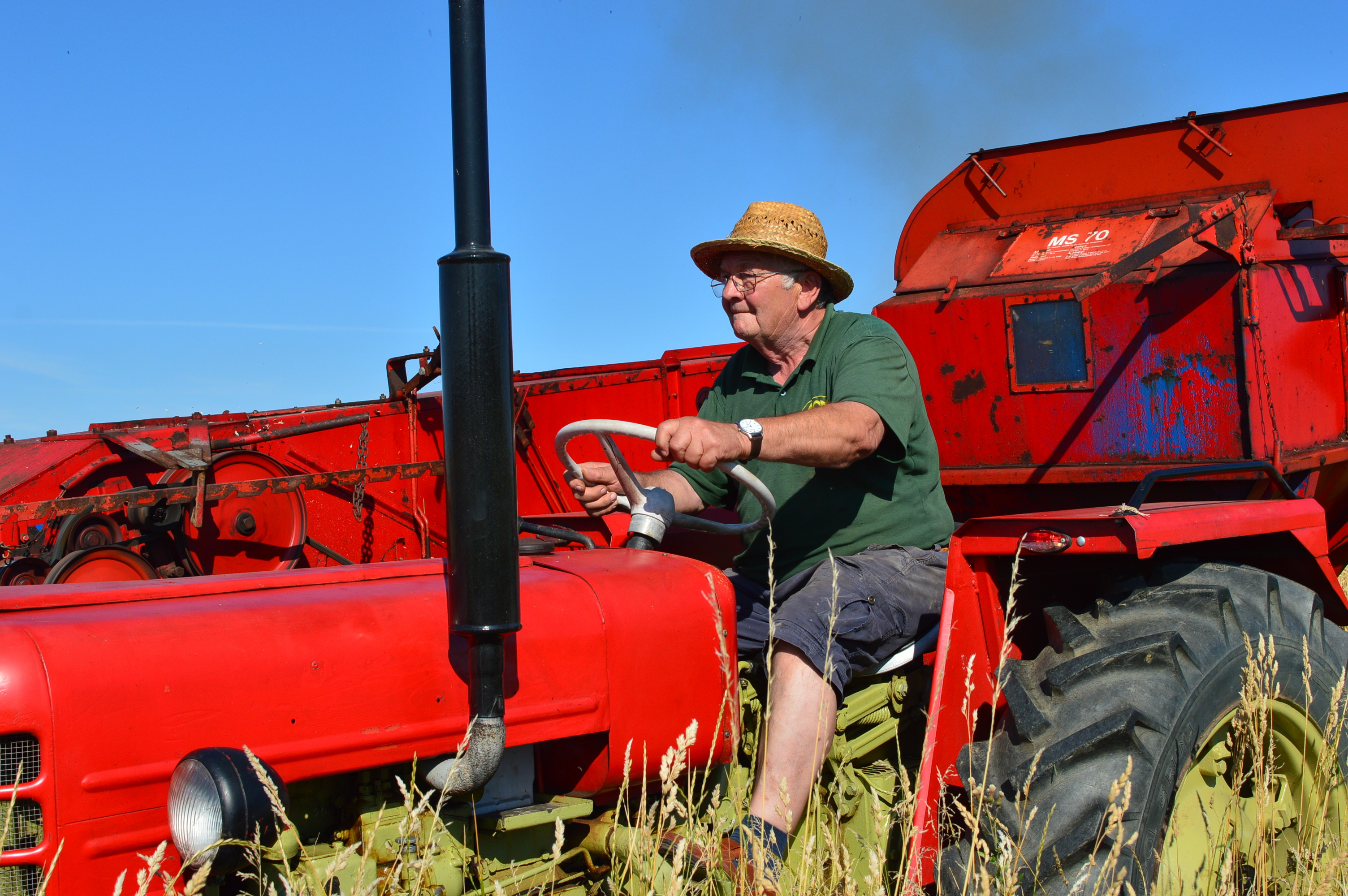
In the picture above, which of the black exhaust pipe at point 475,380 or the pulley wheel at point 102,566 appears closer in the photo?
the black exhaust pipe at point 475,380

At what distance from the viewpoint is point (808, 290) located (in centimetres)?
267

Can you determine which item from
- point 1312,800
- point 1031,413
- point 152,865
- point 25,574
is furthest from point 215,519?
point 1312,800

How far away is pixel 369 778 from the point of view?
1.70 m

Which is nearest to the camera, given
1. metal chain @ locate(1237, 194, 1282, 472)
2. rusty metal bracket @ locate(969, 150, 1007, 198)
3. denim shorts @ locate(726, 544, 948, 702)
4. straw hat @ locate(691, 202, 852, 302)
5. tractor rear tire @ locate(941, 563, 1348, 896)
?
tractor rear tire @ locate(941, 563, 1348, 896)

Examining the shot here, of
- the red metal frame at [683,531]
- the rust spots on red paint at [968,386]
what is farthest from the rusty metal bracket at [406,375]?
the rust spots on red paint at [968,386]

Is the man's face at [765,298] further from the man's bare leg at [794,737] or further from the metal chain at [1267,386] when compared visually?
the metal chain at [1267,386]

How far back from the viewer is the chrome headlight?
51.9 inches

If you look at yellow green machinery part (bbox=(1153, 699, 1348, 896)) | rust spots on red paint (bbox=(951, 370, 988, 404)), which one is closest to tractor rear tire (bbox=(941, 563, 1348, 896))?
yellow green machinery part (bbox=(1153, 699, 1348, 896))

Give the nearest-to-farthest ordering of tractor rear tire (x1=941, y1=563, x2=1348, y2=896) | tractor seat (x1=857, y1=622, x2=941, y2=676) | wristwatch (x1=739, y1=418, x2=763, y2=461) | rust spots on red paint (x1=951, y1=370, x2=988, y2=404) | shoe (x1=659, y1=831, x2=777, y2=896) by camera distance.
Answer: shoe (x1=659, y1=831, x2=777, y2=896) < tractor rear tire (x1=941, y1=563, x2=1348, y2=896) < wristwatch (x1=739, y1=418, x2=763, y2=461) < tractor seat (x1=857, y1=622, x2=941, y2=676) < rust spots on red paint (x1=951, y1=370, x2=988, y2=404)

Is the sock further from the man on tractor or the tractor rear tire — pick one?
the tractor rear tire

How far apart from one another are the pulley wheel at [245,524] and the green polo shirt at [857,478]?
9.45 ft

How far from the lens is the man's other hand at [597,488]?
2396 mm

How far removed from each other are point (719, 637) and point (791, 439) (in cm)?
42

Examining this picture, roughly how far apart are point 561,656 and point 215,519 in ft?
11.0
